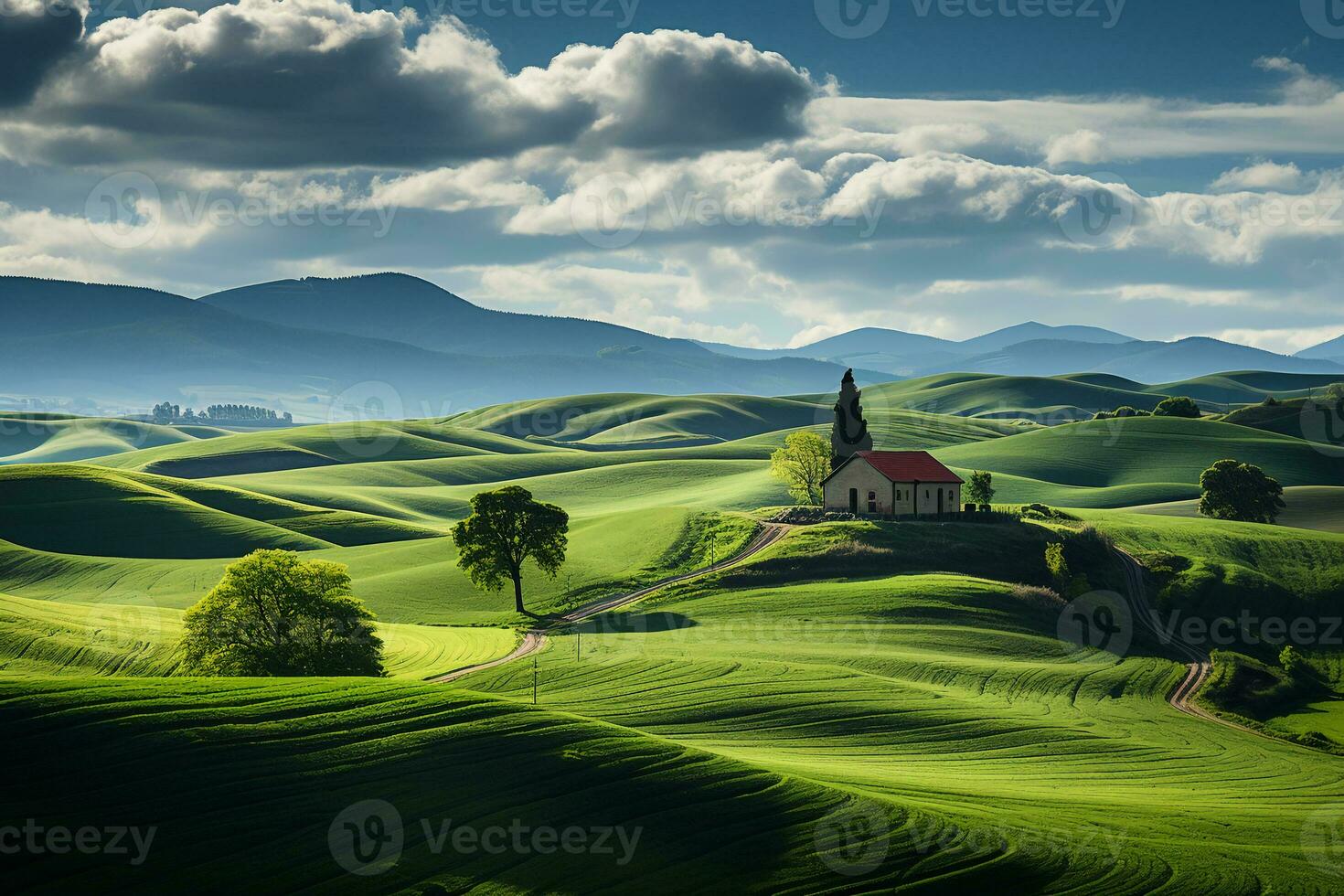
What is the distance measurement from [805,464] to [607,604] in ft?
121

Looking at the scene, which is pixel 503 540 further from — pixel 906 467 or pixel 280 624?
pixel 906 467

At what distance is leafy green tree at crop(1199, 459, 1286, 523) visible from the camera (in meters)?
121

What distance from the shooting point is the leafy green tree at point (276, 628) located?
55656 mm

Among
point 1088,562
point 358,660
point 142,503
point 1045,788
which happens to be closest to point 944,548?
point 1088,562

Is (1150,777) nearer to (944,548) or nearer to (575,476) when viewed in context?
(944,548)

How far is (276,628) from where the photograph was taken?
56.9 meters

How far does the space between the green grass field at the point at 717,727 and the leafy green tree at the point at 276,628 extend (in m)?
4.36

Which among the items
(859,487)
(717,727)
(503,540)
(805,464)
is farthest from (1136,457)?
(717,727)

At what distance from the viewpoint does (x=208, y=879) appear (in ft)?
101

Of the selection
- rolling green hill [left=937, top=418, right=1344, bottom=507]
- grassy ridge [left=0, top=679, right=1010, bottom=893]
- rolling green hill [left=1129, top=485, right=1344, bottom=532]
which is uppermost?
rolling green hill [left=937, top=418, right=1344, bottom=507]

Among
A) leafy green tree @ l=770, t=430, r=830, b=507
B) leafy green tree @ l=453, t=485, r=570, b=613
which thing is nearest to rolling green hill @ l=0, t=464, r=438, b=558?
leafy green tree @ l=453, t=485, r=570, b=613

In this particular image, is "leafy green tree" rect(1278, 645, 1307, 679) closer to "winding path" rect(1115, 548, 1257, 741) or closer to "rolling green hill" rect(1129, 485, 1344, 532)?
"winding path" rect(1115, 548, 1257, 741)

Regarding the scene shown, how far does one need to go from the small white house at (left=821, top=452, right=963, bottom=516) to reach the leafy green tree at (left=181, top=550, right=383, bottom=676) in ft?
178

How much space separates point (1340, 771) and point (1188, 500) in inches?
3840
